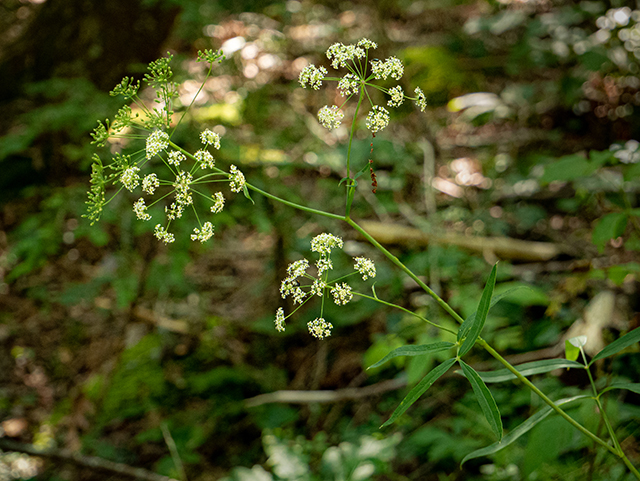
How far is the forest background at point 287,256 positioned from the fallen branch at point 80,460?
18mm

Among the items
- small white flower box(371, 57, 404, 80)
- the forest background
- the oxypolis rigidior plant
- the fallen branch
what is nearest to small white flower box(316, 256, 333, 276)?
the oxypolis rigidior plant

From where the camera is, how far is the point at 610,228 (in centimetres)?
190

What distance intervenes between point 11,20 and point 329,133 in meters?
3.24

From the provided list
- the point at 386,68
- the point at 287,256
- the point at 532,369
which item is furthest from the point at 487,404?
the point at 287,256

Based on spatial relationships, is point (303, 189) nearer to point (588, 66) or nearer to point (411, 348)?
point (588, 66)

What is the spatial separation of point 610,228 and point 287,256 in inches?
79.5

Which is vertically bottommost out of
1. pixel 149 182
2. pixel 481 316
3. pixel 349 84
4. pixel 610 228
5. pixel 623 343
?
pixel 610 228

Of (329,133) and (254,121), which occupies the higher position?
(254,121)

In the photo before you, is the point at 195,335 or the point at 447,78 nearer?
the point at 195,335

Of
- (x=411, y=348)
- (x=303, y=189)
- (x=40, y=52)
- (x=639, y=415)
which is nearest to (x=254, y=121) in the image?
(x=303, y=189)

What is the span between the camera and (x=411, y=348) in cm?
109

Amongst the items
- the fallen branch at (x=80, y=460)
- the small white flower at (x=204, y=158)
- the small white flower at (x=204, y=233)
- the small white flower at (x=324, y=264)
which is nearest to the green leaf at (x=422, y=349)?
the small white flower at (x=324, y=264)

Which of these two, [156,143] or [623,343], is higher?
[156,143]

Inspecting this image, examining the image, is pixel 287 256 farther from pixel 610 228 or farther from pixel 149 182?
pixel 149 182
